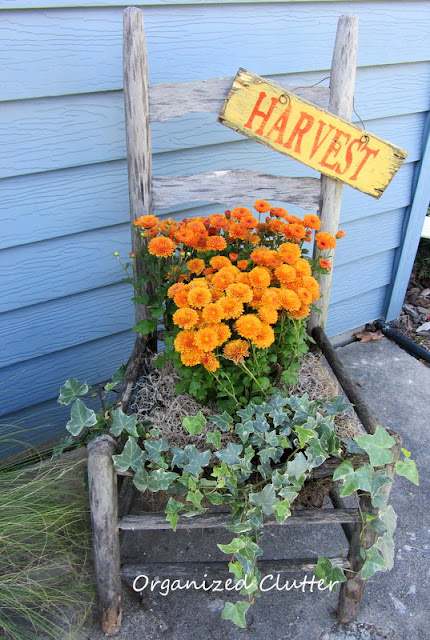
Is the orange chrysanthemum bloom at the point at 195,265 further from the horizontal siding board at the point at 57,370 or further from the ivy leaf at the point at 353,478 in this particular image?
the horizontal siding board at the point at 57,370

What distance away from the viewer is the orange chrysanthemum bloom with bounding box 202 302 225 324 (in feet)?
3.93

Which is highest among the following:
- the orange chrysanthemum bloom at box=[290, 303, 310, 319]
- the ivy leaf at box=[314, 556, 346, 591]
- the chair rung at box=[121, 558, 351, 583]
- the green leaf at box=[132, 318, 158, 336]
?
the orange chrysanthemum bloom at box=[290, 303, 310, 319]

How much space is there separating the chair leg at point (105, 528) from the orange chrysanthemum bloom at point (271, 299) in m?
0.48

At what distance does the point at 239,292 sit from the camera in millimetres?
1225

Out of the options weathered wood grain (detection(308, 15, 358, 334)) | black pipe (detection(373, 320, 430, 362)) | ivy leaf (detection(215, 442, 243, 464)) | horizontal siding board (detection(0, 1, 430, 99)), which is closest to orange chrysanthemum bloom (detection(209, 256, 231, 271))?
weathered wood grain (detection(308, 15, 358, 334))

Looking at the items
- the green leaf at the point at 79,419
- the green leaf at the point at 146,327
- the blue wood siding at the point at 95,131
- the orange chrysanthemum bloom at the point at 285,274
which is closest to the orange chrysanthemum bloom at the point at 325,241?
the orange chrysanthemum bloom at the point at 285,274

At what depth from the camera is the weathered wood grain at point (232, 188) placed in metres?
1.53

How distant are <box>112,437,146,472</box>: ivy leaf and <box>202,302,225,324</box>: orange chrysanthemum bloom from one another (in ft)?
1.08

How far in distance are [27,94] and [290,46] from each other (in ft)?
3.08

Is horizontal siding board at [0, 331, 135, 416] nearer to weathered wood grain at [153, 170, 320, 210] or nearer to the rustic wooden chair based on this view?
the rustic wooden chair

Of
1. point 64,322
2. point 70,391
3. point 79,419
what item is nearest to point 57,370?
point 64,322

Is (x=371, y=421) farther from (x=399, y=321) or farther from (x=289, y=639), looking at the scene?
(x=399, y=321)

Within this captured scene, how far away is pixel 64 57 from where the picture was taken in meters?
1.49

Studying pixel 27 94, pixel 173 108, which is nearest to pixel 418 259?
pixel 173 108
